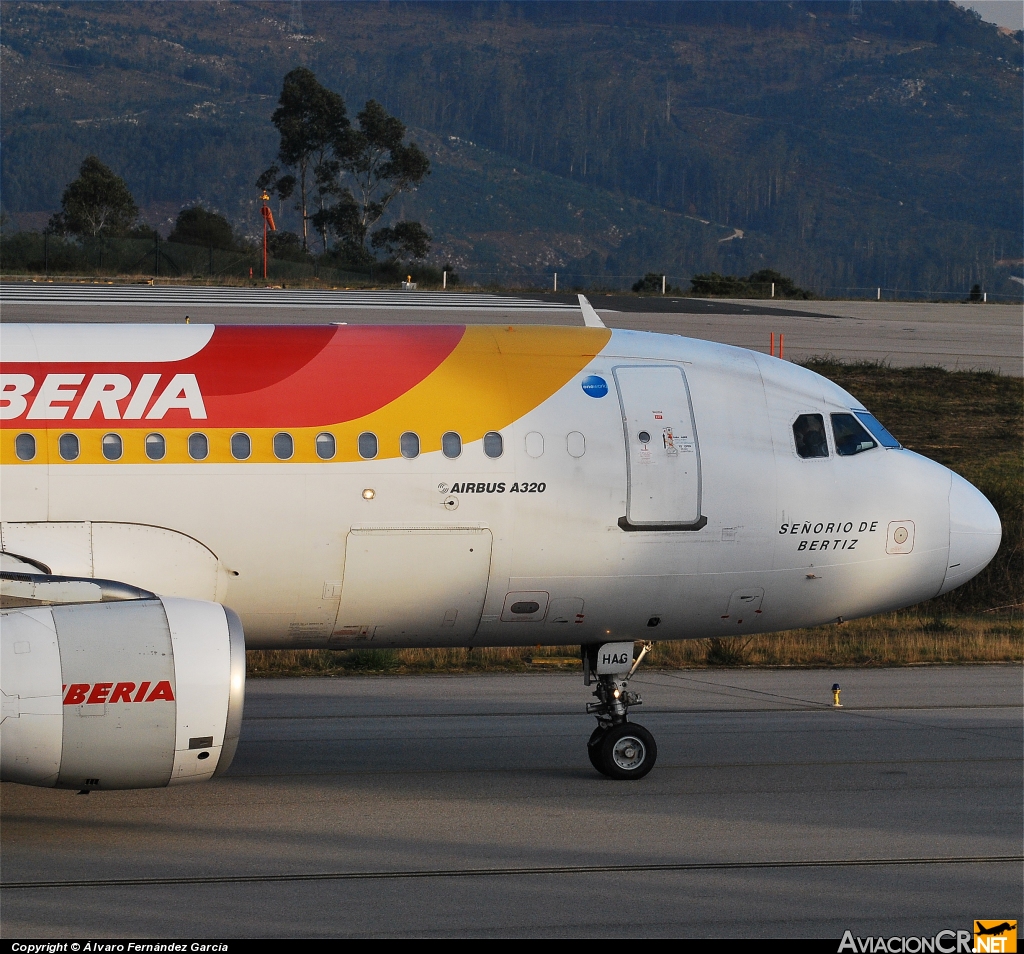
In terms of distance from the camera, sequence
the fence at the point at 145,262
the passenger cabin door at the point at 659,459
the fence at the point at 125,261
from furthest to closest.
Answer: the fence at the point at 125,261
the fence at the point at 145,262
the passenger cabin door at the point at 659,459

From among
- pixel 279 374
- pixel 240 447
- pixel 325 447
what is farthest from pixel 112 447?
pixel 325 447

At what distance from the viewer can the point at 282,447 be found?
1268 cm

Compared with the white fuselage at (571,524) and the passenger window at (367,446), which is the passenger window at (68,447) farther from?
the passenger window at (367,446)

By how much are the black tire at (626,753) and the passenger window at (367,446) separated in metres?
3.81

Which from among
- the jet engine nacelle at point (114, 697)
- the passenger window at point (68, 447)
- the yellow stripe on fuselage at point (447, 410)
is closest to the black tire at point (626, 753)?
the yellow stripe on fuselage at point (447, 410)

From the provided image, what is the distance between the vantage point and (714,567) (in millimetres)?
13711

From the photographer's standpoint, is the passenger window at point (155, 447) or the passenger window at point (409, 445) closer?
the passenger window at point (155, 447)

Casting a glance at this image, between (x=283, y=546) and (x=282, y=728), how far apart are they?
456 cm

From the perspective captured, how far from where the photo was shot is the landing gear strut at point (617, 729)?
14.0 metres

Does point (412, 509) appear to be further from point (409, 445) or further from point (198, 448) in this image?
point (198, 448)

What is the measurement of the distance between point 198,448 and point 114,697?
2603 millimetres

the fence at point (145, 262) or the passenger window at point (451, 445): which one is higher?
the passenger window at point (451, 445)

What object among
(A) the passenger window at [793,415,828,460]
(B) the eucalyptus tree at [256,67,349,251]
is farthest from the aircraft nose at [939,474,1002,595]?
(B) the eucalyptus tree at [256,67,349,251]

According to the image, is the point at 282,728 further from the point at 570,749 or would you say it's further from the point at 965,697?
the point at 965,697
